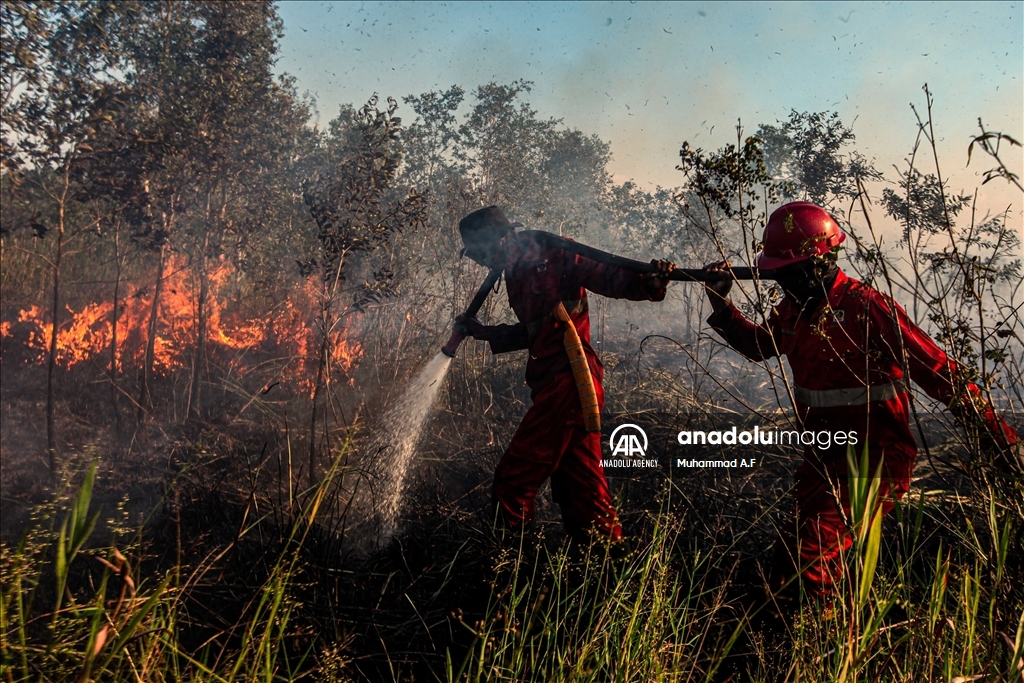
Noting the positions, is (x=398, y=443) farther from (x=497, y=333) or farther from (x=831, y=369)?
(x=831, y=369)

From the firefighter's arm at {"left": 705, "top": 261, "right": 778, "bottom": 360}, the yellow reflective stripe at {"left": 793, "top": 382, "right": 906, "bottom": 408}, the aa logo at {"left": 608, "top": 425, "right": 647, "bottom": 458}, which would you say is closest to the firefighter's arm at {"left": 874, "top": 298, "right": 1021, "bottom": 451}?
the yellow reflective stripe at {"left": 793, "top": 382, "right": 906, "bottom": 408}

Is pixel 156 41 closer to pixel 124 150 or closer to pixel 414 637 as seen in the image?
pixel 124 150

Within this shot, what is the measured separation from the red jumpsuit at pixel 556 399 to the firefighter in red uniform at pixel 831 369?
1.75ft

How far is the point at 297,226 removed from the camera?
1296 centimetres

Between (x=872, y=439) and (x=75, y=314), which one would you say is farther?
(x=75, y=314)

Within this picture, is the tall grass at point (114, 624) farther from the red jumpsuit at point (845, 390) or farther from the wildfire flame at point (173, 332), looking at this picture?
the wildfire flame at point (173, 332)

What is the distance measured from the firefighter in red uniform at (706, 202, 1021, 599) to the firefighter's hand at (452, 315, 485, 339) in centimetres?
112

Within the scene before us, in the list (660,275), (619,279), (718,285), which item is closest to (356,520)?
(619,279)

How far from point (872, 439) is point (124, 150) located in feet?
22.7

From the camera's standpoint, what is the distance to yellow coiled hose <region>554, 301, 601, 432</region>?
2.91 m

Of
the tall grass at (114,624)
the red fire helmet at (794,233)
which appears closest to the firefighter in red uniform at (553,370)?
the red fire helmet at (794,233)

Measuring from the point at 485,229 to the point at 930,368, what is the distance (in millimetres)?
1911

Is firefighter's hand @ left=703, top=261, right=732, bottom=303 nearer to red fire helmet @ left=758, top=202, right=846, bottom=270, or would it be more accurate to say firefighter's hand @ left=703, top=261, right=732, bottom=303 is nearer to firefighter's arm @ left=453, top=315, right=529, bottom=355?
red fire helmet @ left=758, top=202, right=846, bottom=270

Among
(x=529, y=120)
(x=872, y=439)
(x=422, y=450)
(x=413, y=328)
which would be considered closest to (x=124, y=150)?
(x=413, y=328)
